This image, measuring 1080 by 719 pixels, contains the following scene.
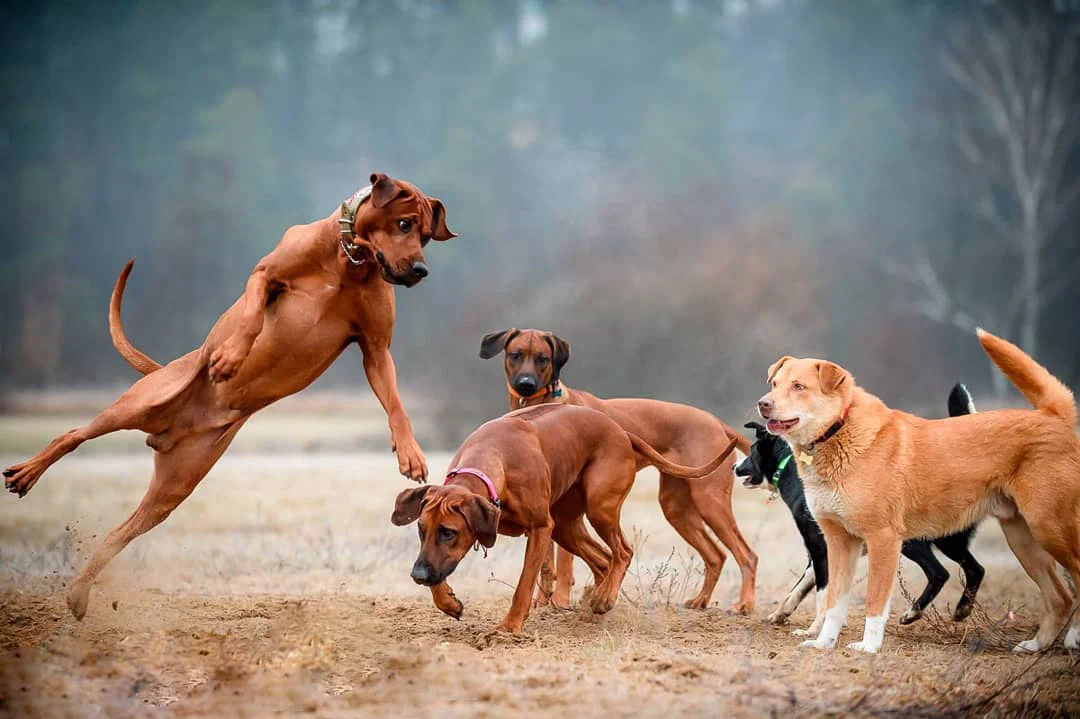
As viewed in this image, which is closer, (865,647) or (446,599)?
(446,599)

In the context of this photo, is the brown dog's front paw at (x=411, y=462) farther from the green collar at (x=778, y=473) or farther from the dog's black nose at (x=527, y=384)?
the green collar at (x=778, y=473)

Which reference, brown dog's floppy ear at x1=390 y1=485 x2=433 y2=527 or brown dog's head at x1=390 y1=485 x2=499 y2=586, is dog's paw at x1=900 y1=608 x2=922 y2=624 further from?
brown dog's floppy ear at x1=390 y1=485 x2=433 y2=527

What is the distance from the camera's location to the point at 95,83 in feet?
168

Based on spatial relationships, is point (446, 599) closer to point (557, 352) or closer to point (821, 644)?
point (821, 644)

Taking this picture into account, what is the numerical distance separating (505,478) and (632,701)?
2070 mm

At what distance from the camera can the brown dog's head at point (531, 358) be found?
32.5ft

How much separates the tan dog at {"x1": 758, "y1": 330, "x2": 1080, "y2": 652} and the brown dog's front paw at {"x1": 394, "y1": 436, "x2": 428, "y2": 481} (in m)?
2.14

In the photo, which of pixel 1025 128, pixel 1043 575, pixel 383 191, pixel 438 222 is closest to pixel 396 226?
pixel 383 191

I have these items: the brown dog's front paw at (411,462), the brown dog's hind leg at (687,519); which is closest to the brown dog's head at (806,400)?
the brown dog's front paw at (411,462)

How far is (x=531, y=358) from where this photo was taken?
32.9 ft

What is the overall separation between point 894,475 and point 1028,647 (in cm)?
154

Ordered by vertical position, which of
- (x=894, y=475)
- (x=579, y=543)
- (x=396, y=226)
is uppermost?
(x=396, y=226)

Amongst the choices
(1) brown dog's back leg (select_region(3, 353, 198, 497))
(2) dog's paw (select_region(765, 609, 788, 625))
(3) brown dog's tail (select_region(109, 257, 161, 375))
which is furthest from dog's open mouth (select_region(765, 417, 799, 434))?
(3) brown dog's tail (select_region(109, 257, 161, 375))

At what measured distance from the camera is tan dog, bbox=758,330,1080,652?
766 centimetres
